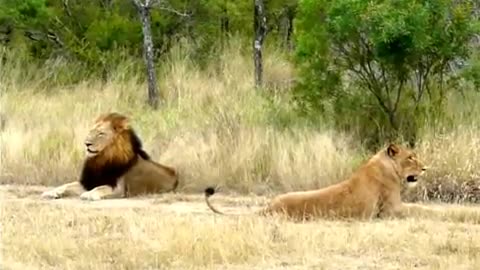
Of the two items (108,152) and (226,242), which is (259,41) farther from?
(226,242)

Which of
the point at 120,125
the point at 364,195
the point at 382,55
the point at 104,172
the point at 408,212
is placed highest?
the point at 382,55

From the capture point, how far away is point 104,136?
12.5 meters

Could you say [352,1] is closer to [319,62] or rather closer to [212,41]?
[319,62]

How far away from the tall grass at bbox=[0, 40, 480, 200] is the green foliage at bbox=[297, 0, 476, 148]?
0.40 m

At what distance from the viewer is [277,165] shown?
12.8 m

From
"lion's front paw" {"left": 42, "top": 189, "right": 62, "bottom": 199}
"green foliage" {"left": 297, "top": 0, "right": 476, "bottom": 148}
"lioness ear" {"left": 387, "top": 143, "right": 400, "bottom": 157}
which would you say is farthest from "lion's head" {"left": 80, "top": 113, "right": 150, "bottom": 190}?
"lioness ear" {"left": 387, "top": 143, "right": 400, "bottom": 157}

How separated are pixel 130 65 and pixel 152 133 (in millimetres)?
4925

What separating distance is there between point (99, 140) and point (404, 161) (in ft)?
10.9

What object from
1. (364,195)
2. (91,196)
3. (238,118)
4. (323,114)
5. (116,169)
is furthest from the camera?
(238,118)

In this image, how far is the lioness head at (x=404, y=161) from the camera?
11.1m

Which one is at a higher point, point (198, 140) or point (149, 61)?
point (149, 61)

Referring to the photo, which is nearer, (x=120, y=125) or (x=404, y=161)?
(x=404, y=161)

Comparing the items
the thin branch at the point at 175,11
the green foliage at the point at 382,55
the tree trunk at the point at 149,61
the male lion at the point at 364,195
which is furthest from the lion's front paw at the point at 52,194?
the thin branch at the point at 175,11

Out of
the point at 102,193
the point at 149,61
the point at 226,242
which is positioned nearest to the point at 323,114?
the point at 102,193
